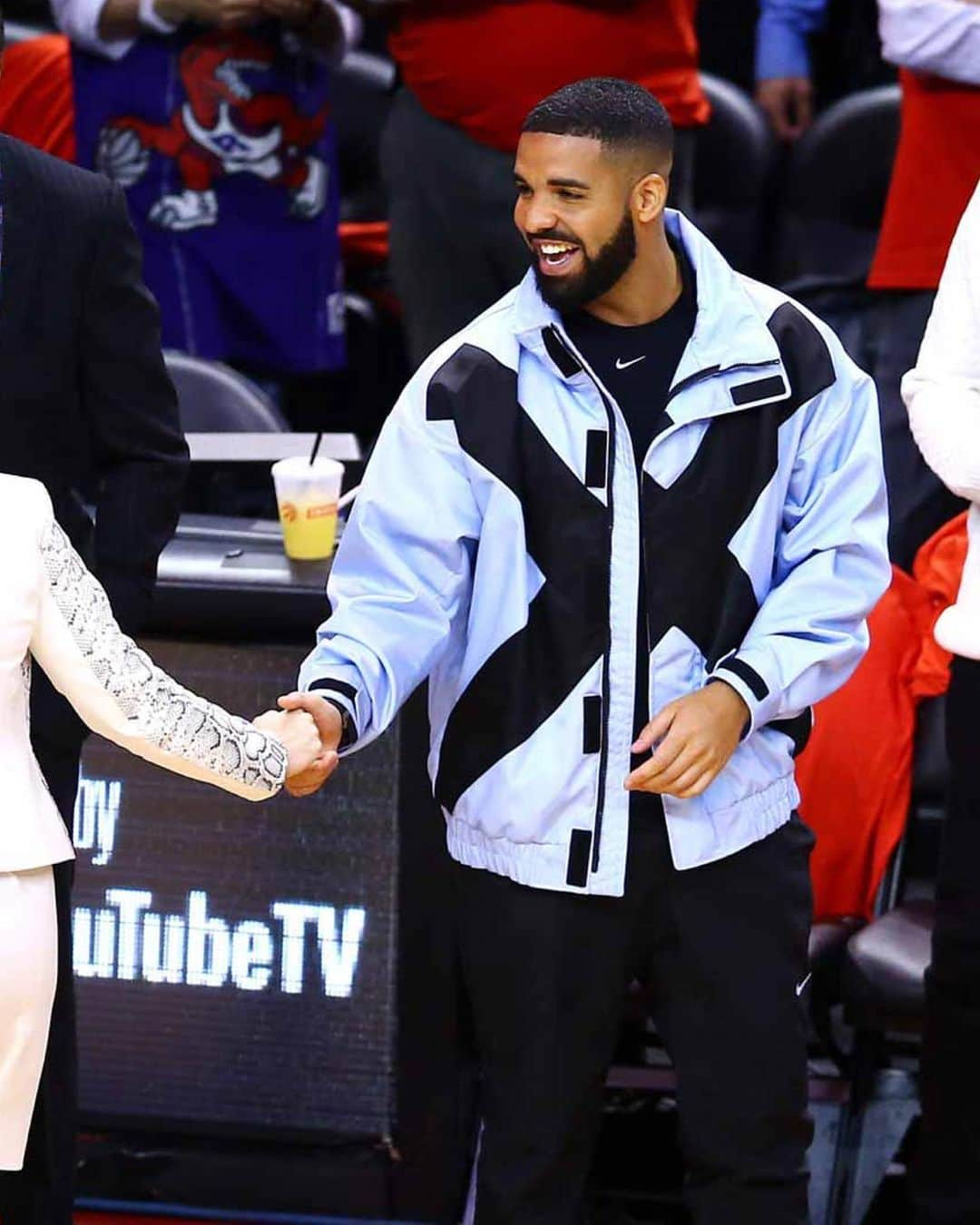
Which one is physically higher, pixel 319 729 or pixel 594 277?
pixel 594 277

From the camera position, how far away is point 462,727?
2961mm

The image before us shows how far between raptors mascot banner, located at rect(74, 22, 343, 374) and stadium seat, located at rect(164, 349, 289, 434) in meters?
0.69

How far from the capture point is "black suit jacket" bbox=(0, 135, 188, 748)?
275cm

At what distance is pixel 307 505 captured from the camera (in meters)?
3.56

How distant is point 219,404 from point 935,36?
4.63ft

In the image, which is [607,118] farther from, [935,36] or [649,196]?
[935,36]

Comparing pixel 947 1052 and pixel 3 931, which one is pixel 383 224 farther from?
pixel 3 931

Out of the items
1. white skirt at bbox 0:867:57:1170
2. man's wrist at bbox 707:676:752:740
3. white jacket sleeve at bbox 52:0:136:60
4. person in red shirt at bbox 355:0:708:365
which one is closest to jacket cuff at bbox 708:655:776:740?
man's wrist at bbox 707:676:752:740

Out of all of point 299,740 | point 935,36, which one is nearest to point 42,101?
point 935,36

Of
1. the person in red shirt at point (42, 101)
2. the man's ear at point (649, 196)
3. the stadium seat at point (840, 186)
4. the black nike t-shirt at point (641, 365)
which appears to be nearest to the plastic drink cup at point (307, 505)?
the black nike t-shirt at point (641, 365)

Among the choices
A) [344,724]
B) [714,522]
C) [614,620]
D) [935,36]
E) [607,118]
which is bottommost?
[344,724]

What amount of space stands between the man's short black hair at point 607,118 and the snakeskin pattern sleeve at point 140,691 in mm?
814

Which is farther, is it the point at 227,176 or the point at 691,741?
the point at 227,176

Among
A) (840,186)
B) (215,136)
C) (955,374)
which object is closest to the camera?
(955,374)
